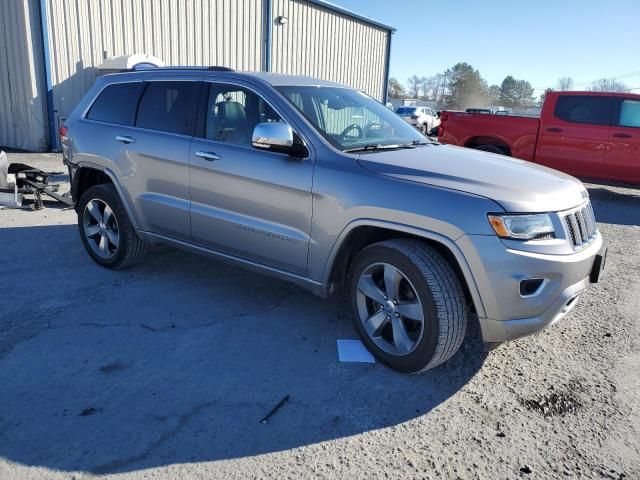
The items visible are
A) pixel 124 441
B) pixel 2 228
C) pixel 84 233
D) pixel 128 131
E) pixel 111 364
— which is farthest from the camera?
pixel 2 228

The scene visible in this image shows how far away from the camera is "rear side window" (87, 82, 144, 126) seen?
471 cm

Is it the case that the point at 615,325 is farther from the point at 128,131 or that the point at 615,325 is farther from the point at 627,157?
the point at 627,157

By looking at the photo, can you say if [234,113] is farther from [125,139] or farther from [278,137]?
[125,139]

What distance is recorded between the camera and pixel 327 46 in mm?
18391

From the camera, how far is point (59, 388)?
9.99 feet

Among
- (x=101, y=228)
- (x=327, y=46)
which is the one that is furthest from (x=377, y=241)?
(x=327, y=46)

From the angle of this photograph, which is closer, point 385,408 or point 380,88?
point 385,408

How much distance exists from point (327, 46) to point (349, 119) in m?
15.3

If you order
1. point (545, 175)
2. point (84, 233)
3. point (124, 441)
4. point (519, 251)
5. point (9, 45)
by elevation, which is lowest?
point (124, 441)

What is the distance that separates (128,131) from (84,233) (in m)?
1.18

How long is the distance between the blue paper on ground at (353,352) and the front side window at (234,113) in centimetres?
163

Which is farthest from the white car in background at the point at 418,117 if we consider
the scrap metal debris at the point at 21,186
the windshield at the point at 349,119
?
the windshield at the point at 349,119

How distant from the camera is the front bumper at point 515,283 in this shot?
2.85 m

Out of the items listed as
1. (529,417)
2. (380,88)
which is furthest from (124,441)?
(380,88)
